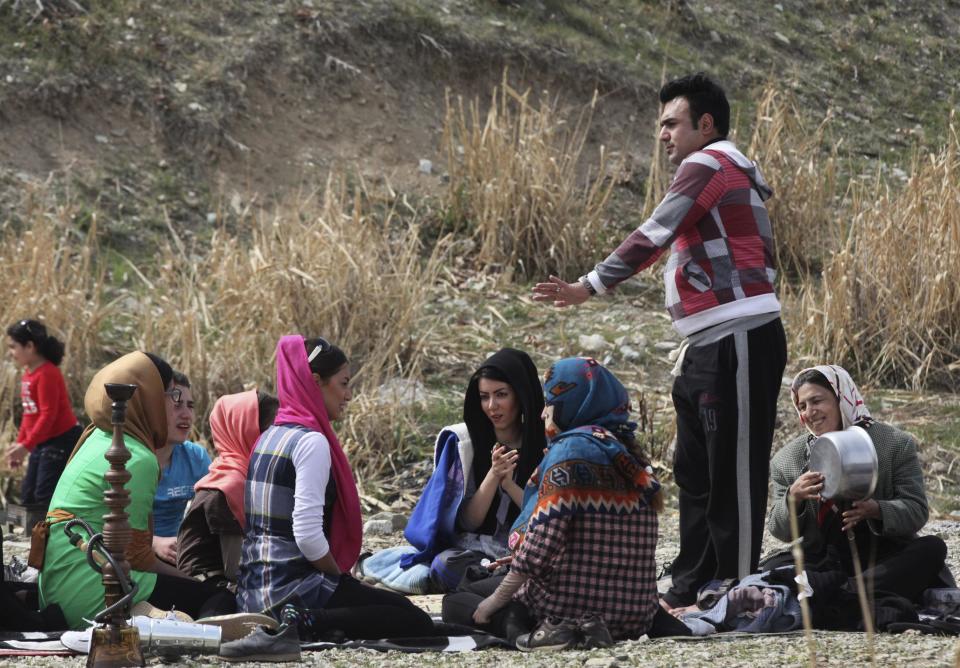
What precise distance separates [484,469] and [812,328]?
13.2ft

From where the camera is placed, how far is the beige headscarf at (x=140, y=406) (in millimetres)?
4859

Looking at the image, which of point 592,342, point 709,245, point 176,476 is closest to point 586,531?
point 709,245

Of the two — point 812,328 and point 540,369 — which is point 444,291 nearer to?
point 540,369

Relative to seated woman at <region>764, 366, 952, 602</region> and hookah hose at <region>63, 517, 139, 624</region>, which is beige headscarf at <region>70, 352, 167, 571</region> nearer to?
hookah hose at <region>63, 517, 139, 624</region>

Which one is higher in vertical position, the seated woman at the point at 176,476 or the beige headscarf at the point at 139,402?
the beige headscarf at the point at 139,402

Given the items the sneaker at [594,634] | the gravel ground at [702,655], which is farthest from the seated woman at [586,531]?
the gravel ground at [702,655]

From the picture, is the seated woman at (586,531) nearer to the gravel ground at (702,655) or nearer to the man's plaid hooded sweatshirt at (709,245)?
the gravel ground at (702,655)

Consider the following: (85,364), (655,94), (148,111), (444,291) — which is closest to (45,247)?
(85,364)

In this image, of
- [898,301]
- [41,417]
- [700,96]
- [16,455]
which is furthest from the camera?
[898,301]

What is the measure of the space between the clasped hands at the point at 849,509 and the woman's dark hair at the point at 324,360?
1.62 meters

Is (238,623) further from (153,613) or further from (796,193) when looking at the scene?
(796,193)

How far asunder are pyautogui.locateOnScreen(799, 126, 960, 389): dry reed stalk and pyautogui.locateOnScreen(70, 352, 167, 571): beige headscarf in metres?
5.17

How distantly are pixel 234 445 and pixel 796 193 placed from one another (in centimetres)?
651

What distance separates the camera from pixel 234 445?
5.46 m
